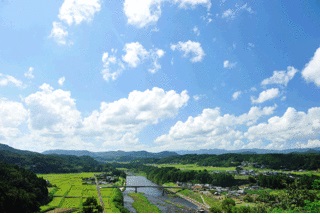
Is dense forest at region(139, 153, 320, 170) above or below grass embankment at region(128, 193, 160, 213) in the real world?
above

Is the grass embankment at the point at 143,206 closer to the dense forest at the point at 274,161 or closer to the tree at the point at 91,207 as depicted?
the tree at the point at 91,207

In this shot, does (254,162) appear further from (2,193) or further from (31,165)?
(2,193)

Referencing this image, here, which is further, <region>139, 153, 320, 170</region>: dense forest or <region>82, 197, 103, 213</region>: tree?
<region>139, 153, 320, 170</region>: dense forest

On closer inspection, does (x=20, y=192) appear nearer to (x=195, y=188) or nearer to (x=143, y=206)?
(x=143, y=206)

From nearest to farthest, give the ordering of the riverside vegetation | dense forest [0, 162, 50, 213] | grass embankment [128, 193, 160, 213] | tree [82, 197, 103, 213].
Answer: dense forest [0, 162, 50, 213] → tree [82, 197, 103, 213] → the riverside vegetation → grass embankment [128, 193, 160, 213]

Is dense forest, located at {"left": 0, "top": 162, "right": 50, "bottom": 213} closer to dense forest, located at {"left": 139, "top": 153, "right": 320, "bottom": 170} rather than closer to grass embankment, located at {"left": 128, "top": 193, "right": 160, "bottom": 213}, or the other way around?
grass embankment, located at {"left": 128, "top": 193, "right": 160, "bottom": 213}

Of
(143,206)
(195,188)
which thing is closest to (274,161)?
(195,188)

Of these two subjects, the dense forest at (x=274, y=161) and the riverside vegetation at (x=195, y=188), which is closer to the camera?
the riverside vegetation at (x=195, y=188)

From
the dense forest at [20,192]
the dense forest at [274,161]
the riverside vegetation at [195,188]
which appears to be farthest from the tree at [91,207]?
the dense forest at [274,161]

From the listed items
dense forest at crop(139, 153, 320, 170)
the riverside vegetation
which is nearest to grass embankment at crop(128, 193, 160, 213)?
the riverside vegetation
